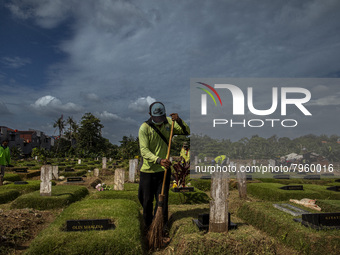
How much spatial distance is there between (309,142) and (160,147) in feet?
128

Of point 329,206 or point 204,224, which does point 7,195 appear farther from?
point 329,206

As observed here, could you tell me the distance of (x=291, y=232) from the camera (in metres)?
5.50

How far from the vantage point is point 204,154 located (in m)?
45.8

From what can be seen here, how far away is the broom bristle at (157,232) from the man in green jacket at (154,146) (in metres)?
Result: 0.40

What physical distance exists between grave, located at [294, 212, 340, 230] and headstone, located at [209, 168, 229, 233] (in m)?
2.06

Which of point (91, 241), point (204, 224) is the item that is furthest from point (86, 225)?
point (204, 224)

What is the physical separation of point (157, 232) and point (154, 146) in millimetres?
1717

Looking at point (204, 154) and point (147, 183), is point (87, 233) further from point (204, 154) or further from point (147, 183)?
point (204, 154)

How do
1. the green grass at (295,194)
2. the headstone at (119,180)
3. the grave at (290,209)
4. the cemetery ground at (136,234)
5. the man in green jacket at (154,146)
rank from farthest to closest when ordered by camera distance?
the headstone at (119,180) < the green grass at (295,194) < the grave at (290,209) < the man in green jacket at (154,146) < the cemetery ground at (136,234)

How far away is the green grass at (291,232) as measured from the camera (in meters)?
4.92

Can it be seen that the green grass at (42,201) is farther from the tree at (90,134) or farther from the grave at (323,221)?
the tree at (90,134)

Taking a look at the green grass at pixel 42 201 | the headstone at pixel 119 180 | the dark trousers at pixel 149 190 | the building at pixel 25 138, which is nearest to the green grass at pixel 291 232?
the dark trousers at pixel 149 190

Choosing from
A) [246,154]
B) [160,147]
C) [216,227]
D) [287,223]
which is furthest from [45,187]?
[246,154]

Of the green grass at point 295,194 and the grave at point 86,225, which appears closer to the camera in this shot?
the grave at point 86,225
